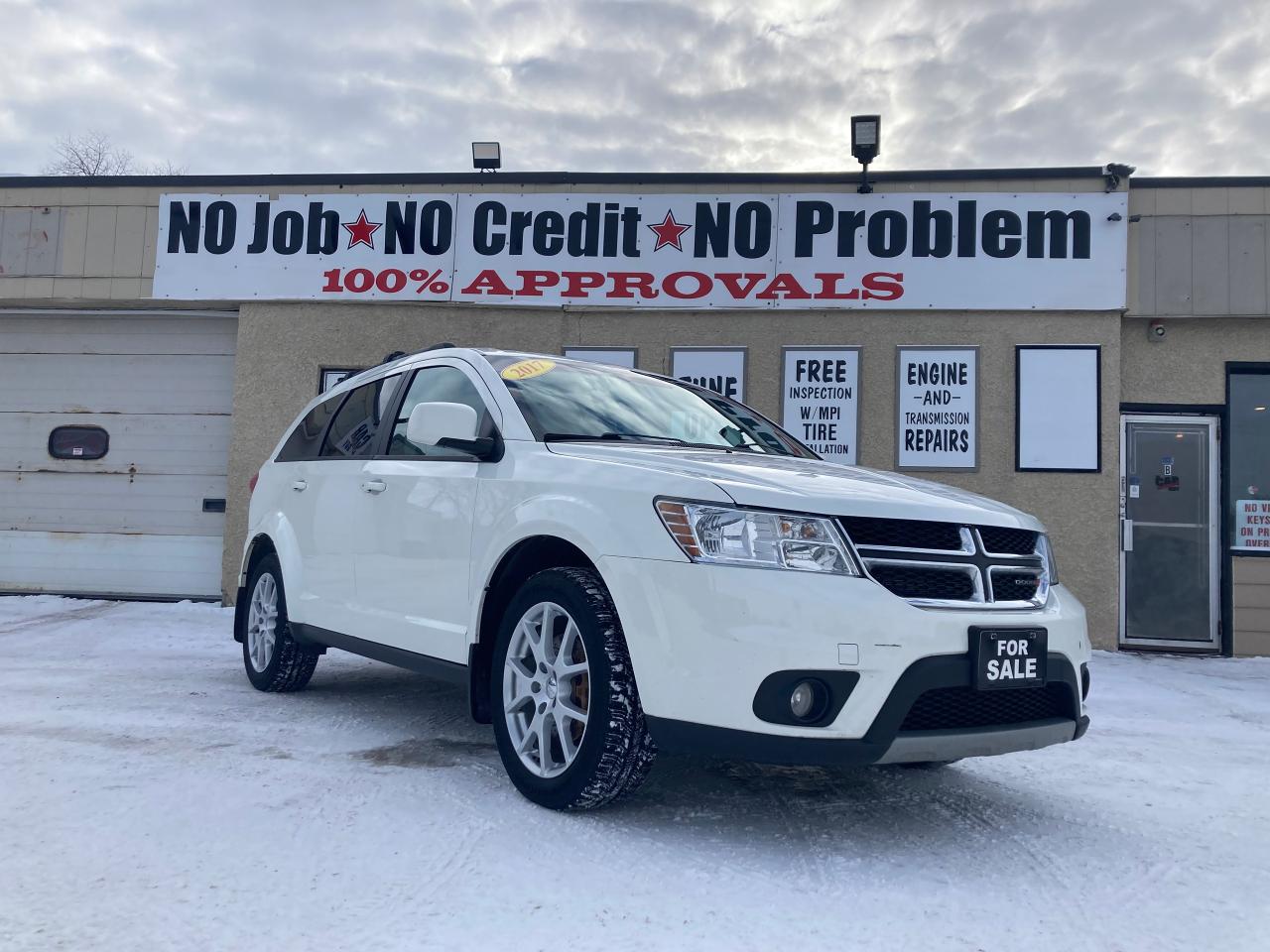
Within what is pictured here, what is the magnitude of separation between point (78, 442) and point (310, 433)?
6377 mm

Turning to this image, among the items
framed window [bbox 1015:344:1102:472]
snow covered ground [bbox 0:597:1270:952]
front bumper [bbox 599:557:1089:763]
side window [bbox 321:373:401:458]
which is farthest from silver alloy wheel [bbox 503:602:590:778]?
framed window [bbox 1015:344:1102:472]

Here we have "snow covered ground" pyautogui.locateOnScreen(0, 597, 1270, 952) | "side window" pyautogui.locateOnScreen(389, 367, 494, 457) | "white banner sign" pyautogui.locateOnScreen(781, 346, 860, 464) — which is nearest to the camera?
"snow covered ground" pyautogui.locateOnScreen(0, 597, 1270, 952)

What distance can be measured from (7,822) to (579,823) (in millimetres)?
1831

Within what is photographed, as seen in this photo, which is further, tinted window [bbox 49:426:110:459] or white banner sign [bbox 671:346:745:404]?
tinted window [bbox 49:426:110:459]

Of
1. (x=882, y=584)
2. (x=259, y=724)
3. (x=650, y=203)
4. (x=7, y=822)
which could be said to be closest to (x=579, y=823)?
(x=882, y=584)

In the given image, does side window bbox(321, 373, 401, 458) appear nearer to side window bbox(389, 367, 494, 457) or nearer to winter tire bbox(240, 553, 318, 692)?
side window bbox(389, 367, 494, 457)

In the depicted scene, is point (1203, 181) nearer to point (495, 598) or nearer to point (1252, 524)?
point (1252, 524)

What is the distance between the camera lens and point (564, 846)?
3277 millimetres

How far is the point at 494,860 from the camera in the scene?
3156 mm

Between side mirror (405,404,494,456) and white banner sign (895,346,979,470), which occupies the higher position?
white banner sign (895,346,979,470)

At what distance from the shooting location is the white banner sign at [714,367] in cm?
1002

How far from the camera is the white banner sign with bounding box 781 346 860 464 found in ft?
32.3

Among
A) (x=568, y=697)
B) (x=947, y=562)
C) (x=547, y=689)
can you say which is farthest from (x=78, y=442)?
(x=947, y=562)

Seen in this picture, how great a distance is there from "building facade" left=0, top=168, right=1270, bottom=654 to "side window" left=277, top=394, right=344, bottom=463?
431cm
